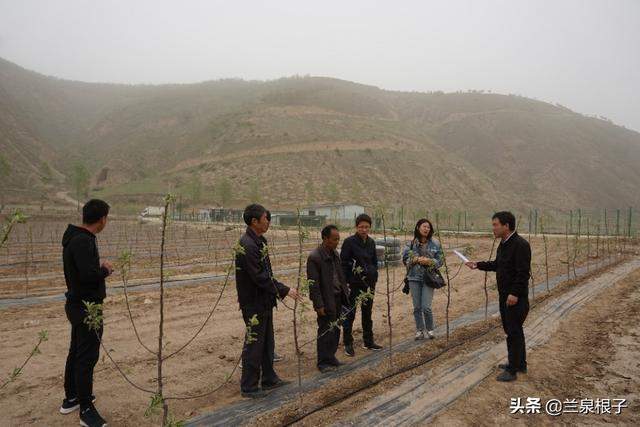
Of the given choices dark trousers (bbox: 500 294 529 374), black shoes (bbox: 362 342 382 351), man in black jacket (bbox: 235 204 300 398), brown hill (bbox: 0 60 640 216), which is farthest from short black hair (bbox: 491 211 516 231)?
brown hill (bbox: 0 60 640 216)

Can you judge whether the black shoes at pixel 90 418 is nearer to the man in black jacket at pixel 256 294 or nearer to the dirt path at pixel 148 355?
the dirt path at pixel 148 355

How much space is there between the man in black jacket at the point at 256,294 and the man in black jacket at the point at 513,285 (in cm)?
233

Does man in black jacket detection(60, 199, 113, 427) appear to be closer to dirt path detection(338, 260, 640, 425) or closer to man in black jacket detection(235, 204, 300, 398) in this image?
man in black jacket detection(235, 204, 300, 398)

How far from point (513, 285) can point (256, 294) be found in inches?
106

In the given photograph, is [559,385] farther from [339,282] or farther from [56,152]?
[56,152]

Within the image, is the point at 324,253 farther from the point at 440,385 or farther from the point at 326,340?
the point at 440,385

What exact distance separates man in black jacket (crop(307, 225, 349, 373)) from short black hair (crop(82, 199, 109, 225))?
6.73ft

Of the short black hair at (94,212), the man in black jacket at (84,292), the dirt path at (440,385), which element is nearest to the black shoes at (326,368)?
the dirt path at (440,385)

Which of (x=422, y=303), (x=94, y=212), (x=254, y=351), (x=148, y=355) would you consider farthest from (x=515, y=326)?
(x=148, y=355)

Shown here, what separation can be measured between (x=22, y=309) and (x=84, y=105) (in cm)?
11464

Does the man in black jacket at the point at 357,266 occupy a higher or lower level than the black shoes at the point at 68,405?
higher

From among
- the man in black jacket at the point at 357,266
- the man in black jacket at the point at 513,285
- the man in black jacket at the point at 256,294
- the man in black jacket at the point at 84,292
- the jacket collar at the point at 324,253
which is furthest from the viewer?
the man in black jacket at the point at 357,266

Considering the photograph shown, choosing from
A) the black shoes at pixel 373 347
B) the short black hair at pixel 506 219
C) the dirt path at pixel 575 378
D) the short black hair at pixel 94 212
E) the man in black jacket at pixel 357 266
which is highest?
the short black hair at pixel 94 212

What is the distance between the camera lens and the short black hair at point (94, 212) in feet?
11.6
